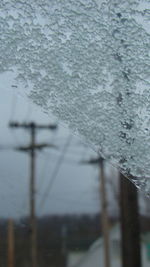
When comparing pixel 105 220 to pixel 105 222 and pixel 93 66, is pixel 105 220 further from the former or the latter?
pixel 93 66

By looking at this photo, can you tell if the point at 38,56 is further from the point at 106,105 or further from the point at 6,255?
the point at 6,255

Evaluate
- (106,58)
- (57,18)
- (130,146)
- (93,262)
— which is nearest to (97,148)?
(130,146)

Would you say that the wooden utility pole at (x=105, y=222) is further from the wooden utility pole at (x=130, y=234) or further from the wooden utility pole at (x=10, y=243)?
the wooden utility pole at (x=10, y=243)

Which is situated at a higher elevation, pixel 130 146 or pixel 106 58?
pixel 106 58

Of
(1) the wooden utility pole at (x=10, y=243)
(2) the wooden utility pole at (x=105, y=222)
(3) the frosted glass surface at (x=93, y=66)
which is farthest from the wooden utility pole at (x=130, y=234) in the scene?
(3) the frosted glass surface at (x=93, y=66)

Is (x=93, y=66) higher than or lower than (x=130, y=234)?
higher

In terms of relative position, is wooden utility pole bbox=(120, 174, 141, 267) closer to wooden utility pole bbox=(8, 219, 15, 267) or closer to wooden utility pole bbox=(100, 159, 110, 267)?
wooden utility pole bbox=(100, 159, 110, 267)

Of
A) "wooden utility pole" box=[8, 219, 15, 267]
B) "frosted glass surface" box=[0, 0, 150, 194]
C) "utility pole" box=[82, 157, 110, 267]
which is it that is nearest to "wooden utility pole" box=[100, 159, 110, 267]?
"utility pole" box=[82, 157, 110, 267]

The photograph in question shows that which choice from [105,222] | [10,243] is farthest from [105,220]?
[10,243]
